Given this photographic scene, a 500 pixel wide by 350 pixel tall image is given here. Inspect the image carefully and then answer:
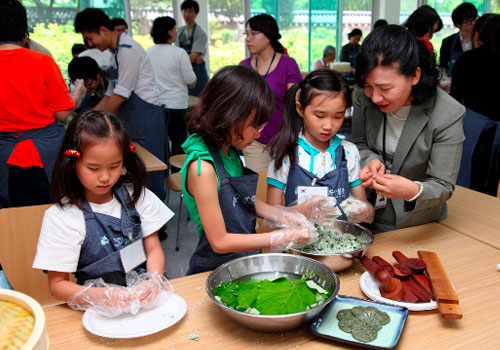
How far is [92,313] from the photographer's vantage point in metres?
1.10

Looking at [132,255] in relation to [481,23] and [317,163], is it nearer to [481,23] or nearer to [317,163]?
[317,163]

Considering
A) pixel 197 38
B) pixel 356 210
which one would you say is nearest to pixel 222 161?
pixel 356 210

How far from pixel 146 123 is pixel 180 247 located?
1060 millimetres

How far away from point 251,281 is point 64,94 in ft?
5.58

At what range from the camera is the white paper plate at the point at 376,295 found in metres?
1.10

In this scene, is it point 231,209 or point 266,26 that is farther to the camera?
point 266,26

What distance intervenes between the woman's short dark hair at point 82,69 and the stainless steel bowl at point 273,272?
2.75 m

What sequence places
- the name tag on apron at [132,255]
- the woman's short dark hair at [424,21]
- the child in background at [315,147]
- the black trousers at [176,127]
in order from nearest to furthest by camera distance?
the name tag on apron at [132,255] < the child in background at [315,147] < the woman's short dark hair at [424,21] < the black trousers at [176,127]

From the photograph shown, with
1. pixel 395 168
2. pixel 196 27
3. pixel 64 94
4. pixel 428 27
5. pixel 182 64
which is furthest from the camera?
pixel 196 27

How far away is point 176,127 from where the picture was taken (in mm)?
4543

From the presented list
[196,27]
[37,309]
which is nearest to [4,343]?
[37,309]

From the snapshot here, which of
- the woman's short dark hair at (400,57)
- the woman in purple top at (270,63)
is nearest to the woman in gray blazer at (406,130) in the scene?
the woman's short dark hair at (400,57)

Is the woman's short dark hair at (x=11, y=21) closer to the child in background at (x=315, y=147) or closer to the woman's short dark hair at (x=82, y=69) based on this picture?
the woman's short dark hair at (x=82, y=69)

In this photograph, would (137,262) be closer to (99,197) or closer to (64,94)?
(99,197)
